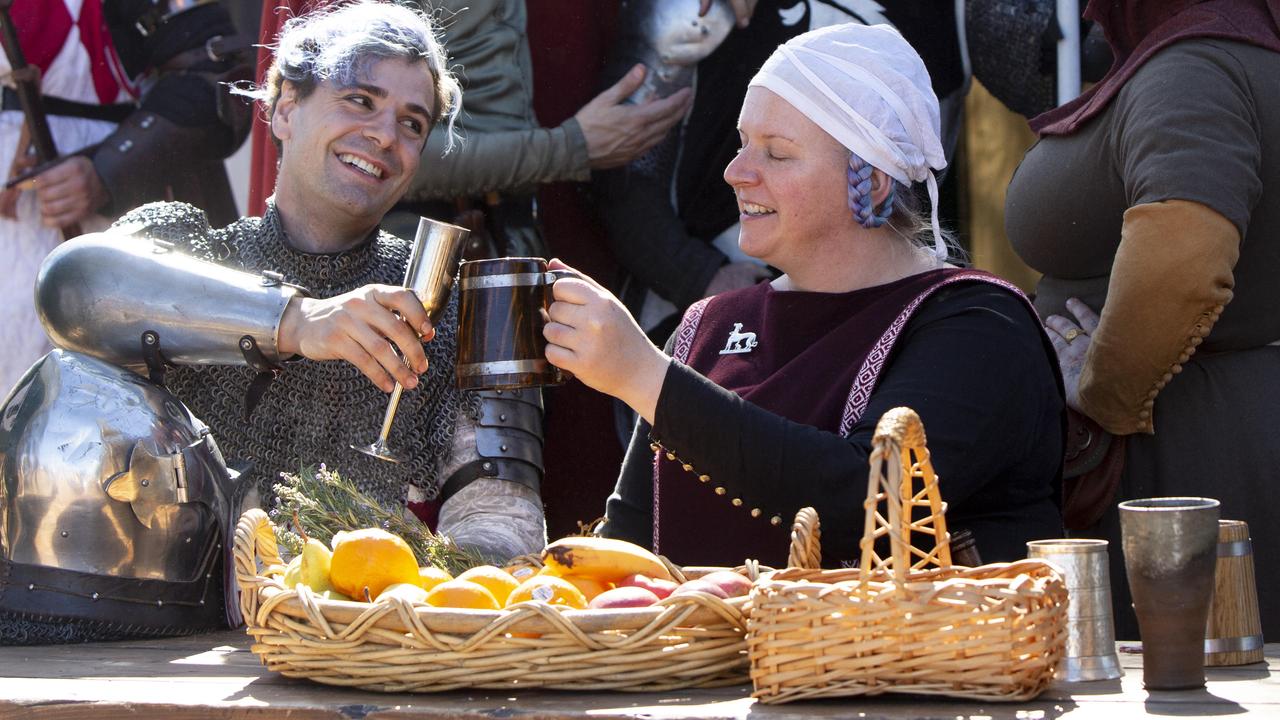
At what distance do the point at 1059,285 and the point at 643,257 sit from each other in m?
1.24

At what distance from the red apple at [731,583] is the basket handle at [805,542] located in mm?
57

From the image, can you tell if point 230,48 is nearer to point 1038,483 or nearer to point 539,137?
point 539,137

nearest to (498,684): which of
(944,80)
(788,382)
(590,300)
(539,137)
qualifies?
(590,300)

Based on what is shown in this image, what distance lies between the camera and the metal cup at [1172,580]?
1.56 metres

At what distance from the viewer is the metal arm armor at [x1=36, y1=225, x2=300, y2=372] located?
7.66 feet

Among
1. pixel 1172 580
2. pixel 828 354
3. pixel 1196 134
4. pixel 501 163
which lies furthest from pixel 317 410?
pixel 1172 580

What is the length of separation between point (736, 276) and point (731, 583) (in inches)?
82.7

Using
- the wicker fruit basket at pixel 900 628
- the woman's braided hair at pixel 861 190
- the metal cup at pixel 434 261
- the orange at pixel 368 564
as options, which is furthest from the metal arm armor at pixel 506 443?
the wicker fruit basket at pixel 900 628

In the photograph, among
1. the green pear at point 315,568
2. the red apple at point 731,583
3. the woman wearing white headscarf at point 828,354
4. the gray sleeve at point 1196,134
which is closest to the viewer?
the red apple at point 731,583

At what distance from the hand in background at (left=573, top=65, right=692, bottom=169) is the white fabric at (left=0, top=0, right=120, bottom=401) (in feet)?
5.93

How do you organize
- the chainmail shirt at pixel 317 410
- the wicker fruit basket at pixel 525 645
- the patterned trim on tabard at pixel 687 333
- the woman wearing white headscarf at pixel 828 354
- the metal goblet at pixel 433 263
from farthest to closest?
the chainmail shirt at pixel 317 410
the patterned trim on tabard at pixel 687 333
the metal goblet at pixel 433 263
the woman wearing white headscarf at pixel 828 354
the wicker fruit basket at pixel 525 645

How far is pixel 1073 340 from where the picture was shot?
2.77 meters

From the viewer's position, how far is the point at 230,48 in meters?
4.69

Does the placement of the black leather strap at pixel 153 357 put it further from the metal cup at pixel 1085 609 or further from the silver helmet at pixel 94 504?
the metal cup at pixel 1085 609
